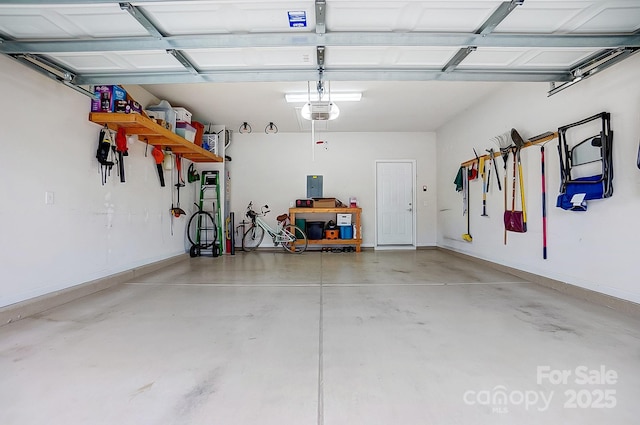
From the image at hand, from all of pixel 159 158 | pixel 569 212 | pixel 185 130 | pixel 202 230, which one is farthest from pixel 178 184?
pixel 569 212

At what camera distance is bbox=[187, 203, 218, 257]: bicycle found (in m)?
6.74

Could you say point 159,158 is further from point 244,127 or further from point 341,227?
point 341,227

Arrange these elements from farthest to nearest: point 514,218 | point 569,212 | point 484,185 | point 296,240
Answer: point 296,240, point 484,185, point 514,218, point 569,212

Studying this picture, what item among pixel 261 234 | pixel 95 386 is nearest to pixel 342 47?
pixel 95 386

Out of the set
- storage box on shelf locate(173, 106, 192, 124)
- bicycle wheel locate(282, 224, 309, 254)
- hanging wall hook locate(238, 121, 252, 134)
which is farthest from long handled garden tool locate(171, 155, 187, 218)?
bicycle wheel locate(282, 224, 309, 254)

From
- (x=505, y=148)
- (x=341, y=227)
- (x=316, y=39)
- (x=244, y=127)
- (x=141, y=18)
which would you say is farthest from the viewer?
(x=341, y=227)

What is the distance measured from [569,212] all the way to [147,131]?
567 centimetres

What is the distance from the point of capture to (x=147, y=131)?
4.40 metres

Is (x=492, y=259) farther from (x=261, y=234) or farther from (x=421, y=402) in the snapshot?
(x=261, y=234)

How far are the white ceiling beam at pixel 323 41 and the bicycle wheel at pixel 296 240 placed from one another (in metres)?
5.03

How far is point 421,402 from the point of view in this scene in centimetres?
154

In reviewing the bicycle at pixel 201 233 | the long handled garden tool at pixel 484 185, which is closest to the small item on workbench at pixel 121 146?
the bicycle at pixel 201 233

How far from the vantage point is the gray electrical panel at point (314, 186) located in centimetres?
791

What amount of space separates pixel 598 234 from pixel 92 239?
5917 millimetres
